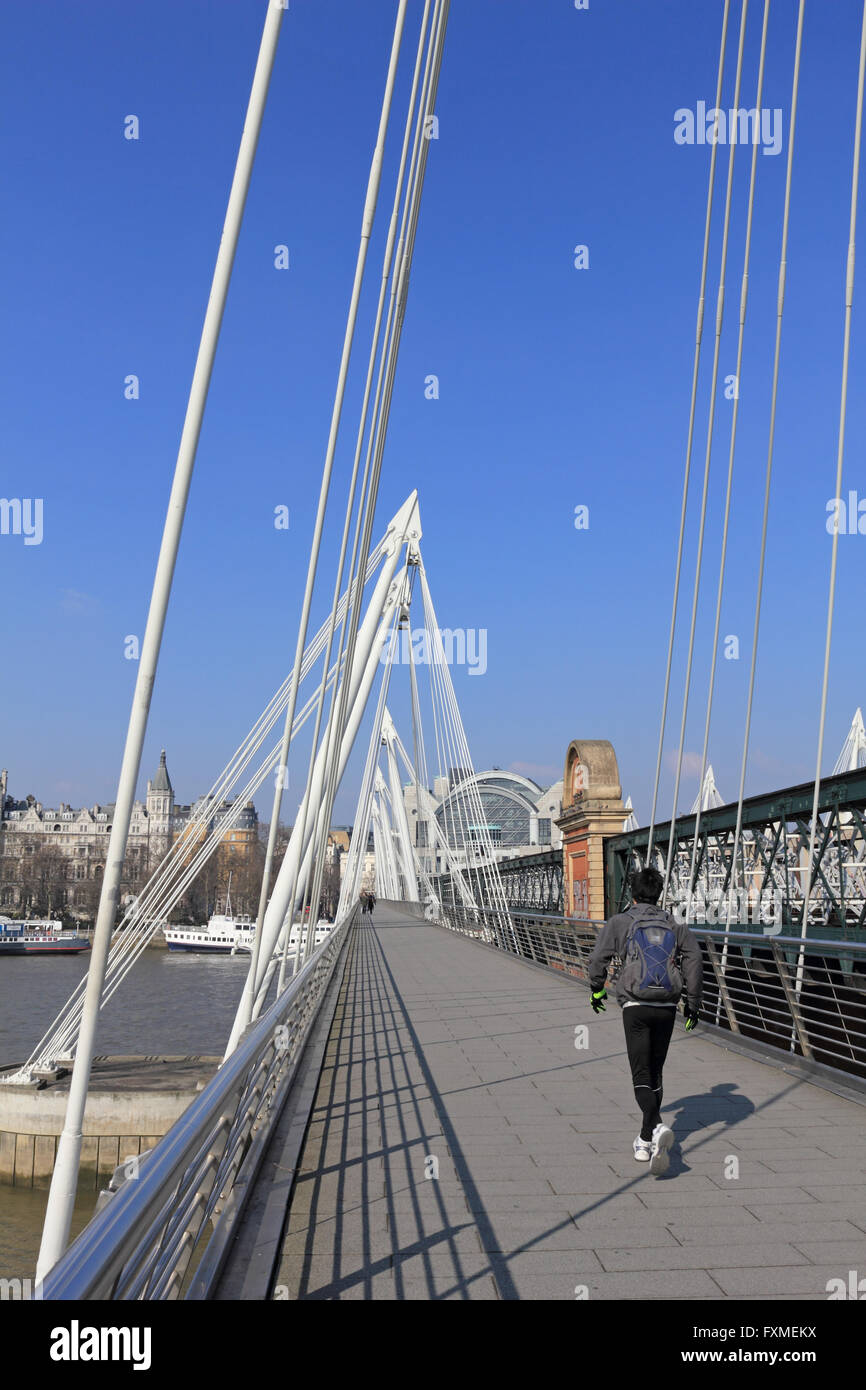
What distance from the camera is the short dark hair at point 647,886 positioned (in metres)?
5.61

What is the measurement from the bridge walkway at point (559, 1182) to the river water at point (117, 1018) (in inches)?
273

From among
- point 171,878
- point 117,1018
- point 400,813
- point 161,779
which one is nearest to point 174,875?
point 171,878

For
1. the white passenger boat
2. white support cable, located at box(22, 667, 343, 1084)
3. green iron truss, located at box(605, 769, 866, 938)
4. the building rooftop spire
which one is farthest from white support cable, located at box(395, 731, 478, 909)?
the building rooftop spire

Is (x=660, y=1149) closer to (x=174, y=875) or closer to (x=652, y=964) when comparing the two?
(x=652, y=964)

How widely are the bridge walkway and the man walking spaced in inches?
8.3

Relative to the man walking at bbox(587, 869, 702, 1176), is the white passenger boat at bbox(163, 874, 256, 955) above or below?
below

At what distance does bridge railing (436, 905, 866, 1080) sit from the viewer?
792 centimetres

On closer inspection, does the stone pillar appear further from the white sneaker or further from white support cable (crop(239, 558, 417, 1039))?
the white sneaker

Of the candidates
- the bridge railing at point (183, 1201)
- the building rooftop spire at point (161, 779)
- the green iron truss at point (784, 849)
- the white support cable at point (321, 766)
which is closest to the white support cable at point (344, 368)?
the white support cable at point (321, 766)

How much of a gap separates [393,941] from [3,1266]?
664 inches

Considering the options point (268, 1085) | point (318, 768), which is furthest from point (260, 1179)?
point (318, 768)

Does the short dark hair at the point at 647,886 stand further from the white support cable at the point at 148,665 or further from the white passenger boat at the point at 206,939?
the white passenger boat at the point at 206,939

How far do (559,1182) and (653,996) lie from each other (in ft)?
3.01

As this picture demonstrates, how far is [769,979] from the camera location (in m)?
15.6
